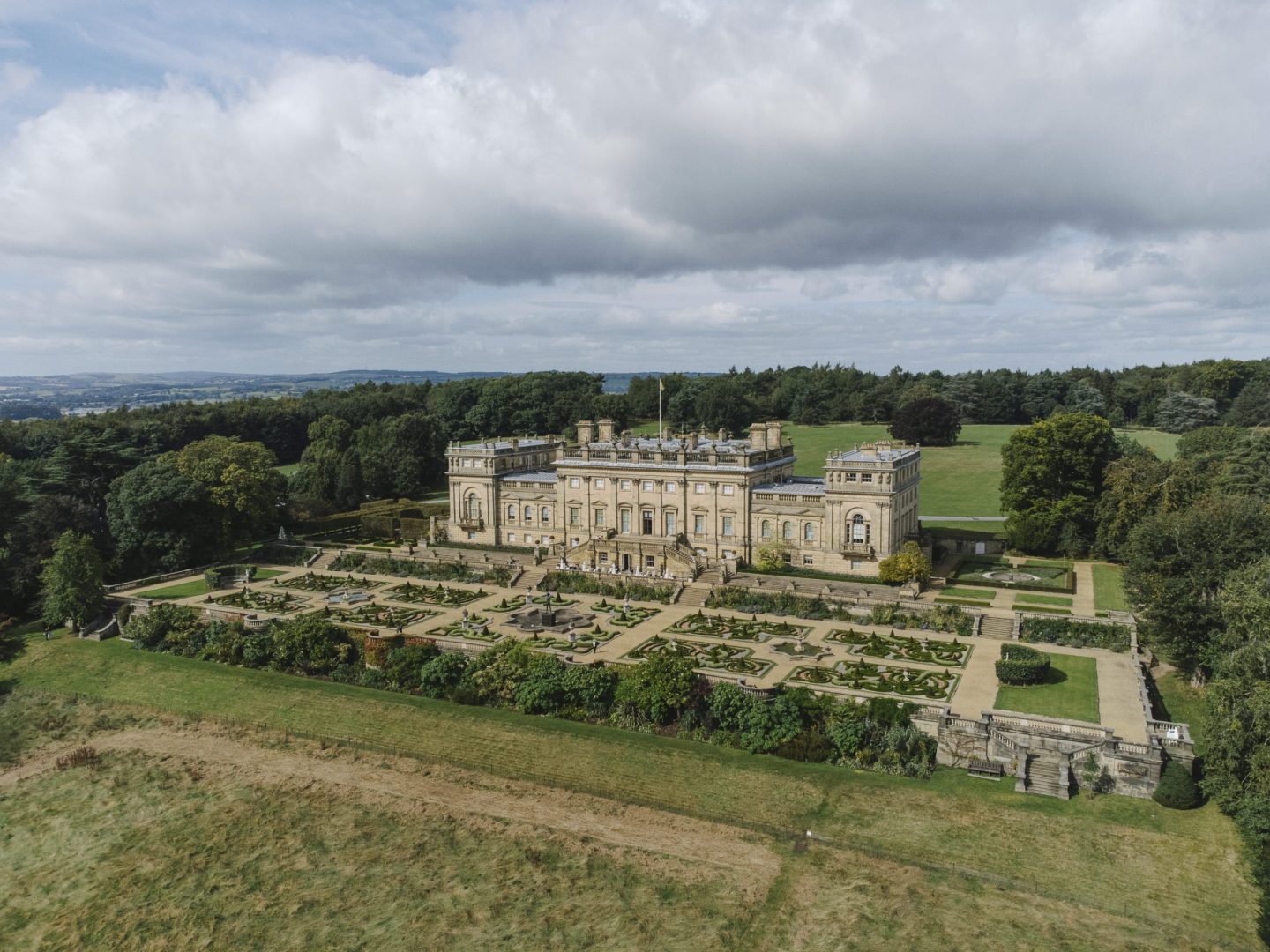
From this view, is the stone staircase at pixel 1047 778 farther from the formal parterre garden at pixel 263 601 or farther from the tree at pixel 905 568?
the formal parterre garden at pixel 263 601

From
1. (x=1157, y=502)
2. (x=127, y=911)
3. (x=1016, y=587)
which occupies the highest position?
(x=1157, y=502)

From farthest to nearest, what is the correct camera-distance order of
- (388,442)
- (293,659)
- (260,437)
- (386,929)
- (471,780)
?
1. (260,437)
2. (388,442)
3. (293,659)
4. (471,780)
5. (386,929)

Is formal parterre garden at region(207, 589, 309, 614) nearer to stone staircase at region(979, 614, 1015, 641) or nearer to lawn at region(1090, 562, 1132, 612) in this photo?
stone staircase at region(979, 614, 1015, 641)

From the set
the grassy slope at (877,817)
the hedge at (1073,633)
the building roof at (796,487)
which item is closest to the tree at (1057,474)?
the building roof at (796,487)

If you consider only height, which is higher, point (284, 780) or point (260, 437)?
point (260, 437)

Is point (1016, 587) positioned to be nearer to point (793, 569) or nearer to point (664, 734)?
point (793, 569)

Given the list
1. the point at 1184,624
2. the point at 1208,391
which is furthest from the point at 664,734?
the point at 1208,391
